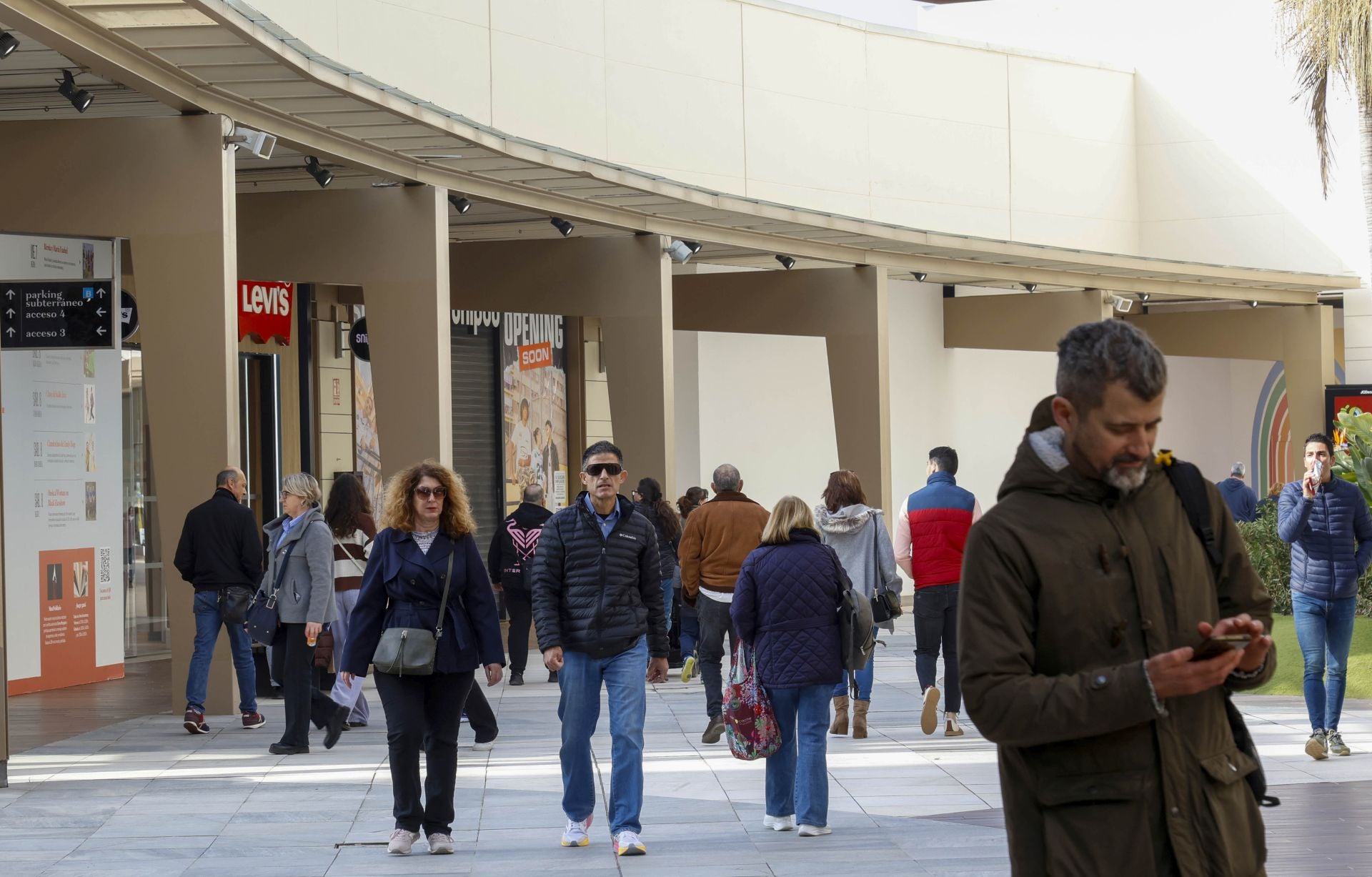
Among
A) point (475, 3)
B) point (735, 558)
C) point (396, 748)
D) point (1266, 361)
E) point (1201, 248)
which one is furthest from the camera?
point (1266, 361)

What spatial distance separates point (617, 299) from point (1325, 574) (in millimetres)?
10381

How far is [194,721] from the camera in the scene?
11.6m

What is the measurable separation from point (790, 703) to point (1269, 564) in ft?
29.7

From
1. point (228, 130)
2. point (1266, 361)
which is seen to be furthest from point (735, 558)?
point (1266, 361)

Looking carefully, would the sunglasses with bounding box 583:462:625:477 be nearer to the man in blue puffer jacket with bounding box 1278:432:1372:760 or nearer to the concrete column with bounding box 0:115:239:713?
the man in blue puffer jacket with bounding box 1278:432:1372:760

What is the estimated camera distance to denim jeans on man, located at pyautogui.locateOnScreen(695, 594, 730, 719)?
11.1 meters

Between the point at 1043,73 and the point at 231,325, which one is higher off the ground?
the point at 1043,73

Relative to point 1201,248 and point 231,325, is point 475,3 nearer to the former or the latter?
point 231,325

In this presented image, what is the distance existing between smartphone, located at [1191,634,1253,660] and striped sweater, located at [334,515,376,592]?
9.22 m

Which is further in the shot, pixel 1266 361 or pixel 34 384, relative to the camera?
pixel 1266 361

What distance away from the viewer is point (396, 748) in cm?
737

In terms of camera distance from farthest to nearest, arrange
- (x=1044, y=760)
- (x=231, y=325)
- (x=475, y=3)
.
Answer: (x=475, y=3) < (x=231, y=325) < (x=1044, y=760)

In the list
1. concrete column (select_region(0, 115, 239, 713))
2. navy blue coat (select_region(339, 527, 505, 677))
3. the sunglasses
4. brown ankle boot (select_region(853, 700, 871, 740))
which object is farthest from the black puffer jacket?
concrete column (select_region(0, 115, 239, 713))

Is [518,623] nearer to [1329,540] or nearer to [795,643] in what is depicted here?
[795,643]
